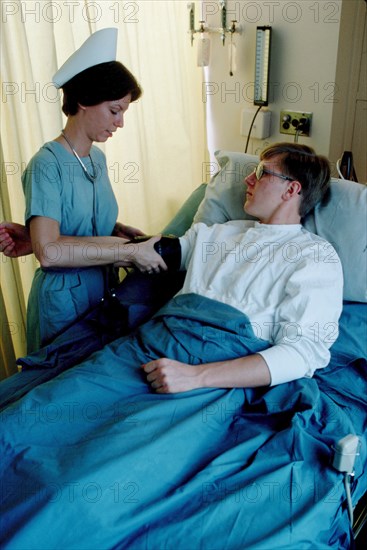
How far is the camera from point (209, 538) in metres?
0.99

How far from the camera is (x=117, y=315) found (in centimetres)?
173

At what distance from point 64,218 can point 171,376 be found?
28.0 inches

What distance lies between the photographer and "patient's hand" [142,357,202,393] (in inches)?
49.7

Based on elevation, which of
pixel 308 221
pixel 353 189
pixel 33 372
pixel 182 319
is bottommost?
pixel 33 372

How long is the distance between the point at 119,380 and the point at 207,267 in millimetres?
505

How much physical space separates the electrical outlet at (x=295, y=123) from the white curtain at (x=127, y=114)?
1.86 ft

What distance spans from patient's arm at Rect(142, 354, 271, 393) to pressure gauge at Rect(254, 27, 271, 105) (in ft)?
4.39

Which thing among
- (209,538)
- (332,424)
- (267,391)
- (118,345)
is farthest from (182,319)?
(209,538)

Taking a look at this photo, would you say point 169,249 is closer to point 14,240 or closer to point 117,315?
point 117,315

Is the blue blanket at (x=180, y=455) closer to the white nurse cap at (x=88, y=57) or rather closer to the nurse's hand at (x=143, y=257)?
the nurse's hand at (x=143, y=257)

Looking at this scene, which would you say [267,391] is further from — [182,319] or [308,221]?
[308,221]

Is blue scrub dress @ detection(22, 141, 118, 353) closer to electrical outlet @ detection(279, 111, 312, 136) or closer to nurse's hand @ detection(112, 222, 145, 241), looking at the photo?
nurse's hand @ detection(112, 222, 145, 241)

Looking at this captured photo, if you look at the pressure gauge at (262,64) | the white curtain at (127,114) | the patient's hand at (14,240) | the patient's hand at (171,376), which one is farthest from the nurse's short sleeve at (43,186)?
the pressure gauge at (262,64)

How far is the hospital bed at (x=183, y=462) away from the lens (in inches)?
38.4
